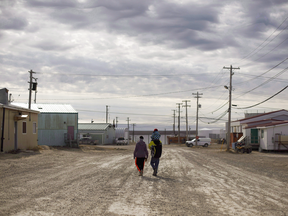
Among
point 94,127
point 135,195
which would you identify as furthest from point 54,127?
point 135,195

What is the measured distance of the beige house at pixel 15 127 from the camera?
73.9 feet

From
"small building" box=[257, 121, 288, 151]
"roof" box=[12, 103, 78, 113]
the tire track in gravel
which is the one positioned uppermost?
"roof" box=[12, 103, 78, 113]

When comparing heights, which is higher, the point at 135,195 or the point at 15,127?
the point at 15,127

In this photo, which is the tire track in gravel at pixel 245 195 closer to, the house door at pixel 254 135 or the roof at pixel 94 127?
the house door at pixel 254 135

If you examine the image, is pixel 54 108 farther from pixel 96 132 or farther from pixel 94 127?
pixel 94 127

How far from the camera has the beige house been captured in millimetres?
22516

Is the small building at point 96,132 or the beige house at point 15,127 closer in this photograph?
the beige house at point 15,127

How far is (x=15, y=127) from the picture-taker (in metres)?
25.0

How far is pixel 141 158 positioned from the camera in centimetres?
1285

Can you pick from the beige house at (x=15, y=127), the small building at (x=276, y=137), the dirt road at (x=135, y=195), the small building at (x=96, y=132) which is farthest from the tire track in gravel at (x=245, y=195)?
the small building at (x=96, y=132)

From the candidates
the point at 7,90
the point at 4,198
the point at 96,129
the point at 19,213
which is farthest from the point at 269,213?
the point at 96,129

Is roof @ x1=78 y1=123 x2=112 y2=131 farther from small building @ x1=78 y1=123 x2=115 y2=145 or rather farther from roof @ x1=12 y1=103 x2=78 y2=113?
roof @ x1=12 y1=103 x2=78 y2=113

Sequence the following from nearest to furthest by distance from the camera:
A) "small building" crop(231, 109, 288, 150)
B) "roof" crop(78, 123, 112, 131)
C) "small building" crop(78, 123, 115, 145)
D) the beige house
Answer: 1. the beige house
2. "small building" crop(231, 109, 288, 150)
3. "small building" crop(78, 123, 115, 145)
4. "roof" crop(78, 123, 112, 131)

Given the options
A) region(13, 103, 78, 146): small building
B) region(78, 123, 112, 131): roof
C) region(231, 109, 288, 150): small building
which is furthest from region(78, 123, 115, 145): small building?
region(231, 109, 288, 150): small building
